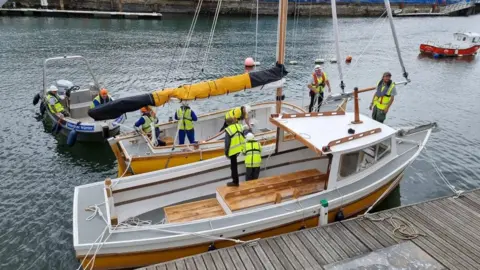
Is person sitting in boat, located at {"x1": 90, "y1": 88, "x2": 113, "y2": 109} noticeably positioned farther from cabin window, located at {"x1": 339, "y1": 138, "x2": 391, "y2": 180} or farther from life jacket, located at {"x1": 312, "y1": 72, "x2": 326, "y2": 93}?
cabin window, located at {"x1": 339, "y1": 138, "x2": 391, "y2": 180}

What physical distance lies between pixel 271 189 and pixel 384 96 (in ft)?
18.4

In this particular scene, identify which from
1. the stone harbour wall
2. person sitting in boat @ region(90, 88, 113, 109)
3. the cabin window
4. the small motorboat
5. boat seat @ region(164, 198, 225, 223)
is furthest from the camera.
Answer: the stone harbour wall

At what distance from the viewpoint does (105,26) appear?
44.1 m

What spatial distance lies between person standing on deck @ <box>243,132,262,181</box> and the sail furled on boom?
1567 millimetres

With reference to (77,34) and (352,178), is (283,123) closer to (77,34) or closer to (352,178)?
(352,178)

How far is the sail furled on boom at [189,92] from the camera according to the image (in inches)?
353

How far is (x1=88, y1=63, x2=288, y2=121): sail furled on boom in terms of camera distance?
8969 mm

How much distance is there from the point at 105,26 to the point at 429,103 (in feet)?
123

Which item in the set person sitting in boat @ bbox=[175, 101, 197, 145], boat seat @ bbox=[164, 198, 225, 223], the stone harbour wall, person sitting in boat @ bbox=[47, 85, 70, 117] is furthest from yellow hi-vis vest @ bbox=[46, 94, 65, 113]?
the stone harbour wall

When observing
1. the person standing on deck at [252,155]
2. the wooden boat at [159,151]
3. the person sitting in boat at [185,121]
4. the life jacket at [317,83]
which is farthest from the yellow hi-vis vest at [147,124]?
the life jacket at [317,83]

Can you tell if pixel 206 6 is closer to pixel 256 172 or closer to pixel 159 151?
pixel 159 151

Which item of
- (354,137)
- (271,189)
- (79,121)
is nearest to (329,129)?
(354,137)

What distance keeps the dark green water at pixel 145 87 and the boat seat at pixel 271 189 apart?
11.2 feet

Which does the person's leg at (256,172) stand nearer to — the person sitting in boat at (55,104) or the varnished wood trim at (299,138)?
the varnished wood trim at (299,138)
